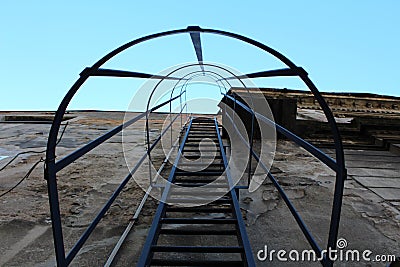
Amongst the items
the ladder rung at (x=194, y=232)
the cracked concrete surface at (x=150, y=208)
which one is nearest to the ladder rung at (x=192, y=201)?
the cracked concrete surface at (x=150, y=208)

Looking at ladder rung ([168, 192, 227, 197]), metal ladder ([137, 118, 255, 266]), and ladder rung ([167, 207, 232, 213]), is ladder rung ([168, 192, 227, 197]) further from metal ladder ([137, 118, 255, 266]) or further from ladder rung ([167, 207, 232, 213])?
ladder rung ([167, 207, 232, 213])

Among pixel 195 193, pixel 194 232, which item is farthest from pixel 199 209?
pixel 194 232

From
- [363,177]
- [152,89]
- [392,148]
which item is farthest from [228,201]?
[392,148]

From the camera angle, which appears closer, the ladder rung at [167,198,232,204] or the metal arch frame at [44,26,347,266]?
the metal arch frame at [44,26,347,266]

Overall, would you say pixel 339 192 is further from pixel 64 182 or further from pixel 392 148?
pixel 392 148

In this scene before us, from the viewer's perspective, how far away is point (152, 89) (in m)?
3.37

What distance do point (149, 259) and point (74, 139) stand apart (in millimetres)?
4649

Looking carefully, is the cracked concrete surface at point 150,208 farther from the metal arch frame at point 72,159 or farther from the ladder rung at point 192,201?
the metal arch frame at point 72,159

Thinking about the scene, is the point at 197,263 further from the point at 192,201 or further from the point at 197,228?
the point at 192,201

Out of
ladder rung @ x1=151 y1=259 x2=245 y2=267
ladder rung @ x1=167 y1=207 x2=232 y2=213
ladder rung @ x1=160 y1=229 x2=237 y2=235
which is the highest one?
ladder rung @ x1=167 y1=207 x2=232 y2=213

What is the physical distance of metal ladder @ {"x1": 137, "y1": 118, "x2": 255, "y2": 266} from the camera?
1.95 metres

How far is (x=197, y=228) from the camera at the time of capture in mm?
2576

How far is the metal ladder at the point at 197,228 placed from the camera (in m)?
1.95

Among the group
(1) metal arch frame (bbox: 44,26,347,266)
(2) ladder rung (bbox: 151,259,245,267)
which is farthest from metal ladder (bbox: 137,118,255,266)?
(1) metal arch frame (bbox: 44,26,347,266)
